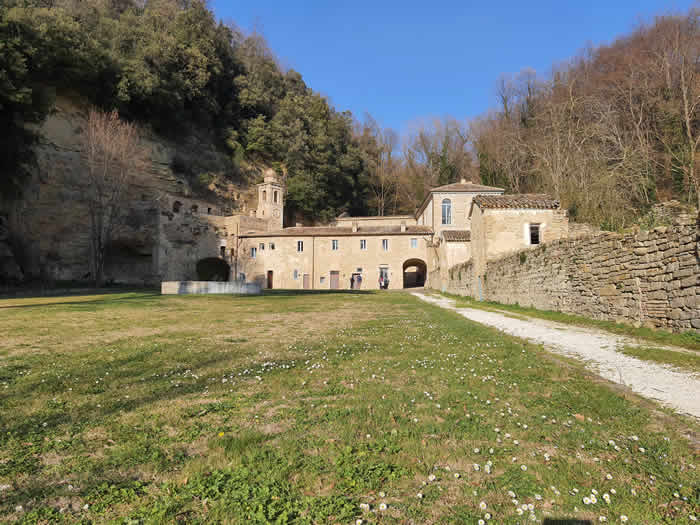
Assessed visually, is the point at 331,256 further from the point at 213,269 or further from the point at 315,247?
the point at 213,269

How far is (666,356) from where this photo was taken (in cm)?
602

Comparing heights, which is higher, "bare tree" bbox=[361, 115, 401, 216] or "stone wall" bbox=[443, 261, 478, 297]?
"bare tree" bbox=[361, 115, 401, 216]

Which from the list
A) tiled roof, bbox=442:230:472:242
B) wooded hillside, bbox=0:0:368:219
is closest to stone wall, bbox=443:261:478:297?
tiled roof, bbox=442:230:472:242

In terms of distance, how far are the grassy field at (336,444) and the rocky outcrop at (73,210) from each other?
3315 cm

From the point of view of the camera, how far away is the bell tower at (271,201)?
5128 centimetres

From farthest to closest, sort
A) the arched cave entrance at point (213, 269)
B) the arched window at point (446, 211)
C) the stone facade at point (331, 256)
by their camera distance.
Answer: the arched cave entrance at point (213, 269) → the arched window at point (446, 211) → the stone facade at point (331, 256)

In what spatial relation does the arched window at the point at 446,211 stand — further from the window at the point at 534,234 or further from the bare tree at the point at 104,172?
the bare tree at the point at 104,172

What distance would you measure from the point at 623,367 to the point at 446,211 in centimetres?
4153

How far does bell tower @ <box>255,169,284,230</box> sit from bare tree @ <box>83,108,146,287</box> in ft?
55.2

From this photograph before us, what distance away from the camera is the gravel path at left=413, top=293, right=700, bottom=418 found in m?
4.00

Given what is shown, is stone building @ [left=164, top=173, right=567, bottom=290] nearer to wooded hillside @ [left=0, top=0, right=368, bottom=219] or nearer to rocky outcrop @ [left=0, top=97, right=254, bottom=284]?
rocky outcrop @ [left=0, top=97, right=254, bottom=284]

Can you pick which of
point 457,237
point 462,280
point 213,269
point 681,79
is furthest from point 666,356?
point 213,269

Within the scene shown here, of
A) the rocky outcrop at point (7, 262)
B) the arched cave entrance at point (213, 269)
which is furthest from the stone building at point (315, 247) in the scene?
the rocky outcrop at point (7, 262)

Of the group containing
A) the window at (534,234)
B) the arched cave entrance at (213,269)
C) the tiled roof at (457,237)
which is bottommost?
the arched cave entrance at (213,269)
